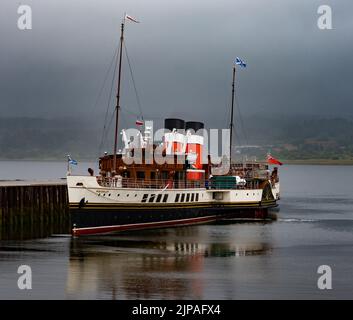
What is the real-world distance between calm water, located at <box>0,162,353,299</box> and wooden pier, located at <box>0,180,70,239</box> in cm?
369

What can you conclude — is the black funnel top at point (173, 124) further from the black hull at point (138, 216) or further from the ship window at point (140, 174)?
the ship window at point (140, 174)

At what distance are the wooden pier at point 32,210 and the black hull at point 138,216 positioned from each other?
4.96 metres

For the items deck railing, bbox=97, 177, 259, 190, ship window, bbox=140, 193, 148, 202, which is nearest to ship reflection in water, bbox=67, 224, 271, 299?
→ ship window, bbox=140, 193, 148, 202

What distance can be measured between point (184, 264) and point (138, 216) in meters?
14.0

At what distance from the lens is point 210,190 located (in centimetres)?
6575

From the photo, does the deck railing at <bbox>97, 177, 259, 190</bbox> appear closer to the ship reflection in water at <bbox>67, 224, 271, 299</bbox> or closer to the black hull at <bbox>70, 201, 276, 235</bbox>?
the black hull at <bbox>70, 201, 276, 235</bbox>

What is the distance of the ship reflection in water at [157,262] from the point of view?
119 ft

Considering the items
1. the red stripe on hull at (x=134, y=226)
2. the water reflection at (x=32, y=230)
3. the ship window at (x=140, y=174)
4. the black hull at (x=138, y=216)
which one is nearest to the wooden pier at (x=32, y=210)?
the water reflection at (x=32, y=230)

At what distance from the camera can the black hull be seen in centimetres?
5431

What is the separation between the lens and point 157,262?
44.6 m

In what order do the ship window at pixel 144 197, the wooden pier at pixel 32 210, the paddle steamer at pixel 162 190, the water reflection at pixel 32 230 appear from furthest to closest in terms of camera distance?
1. the wooden pier at pixel 32 210
2. the ship window at pixel 144 197
3. the water reflection at pixel 32 230
4. the paddle steamer at pixel 162 190

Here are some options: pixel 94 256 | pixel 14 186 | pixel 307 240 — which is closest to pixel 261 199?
pixel 307 240

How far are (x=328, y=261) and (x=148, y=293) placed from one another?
16.4 m

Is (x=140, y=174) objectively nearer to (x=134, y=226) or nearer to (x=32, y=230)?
(x=134, y=226)
